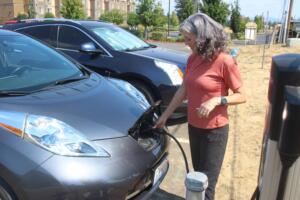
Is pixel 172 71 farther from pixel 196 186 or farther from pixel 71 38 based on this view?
pixel 196 186

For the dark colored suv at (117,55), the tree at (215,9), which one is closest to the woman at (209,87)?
the dark colored suv at (117,55)

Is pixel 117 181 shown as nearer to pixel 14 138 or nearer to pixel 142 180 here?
pixel 142 180

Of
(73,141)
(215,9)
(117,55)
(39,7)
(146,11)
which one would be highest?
(39,7)

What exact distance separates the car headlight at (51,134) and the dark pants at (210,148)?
Answer: 0.72 metres

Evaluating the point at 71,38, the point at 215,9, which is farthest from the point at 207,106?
the point at 215,9

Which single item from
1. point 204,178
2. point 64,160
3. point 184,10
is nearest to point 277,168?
point 204,178

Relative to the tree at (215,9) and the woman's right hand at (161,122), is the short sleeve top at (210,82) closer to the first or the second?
the woman's right hand at (161,122)

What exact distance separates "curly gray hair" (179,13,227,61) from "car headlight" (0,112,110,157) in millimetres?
944

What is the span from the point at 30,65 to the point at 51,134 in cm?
129

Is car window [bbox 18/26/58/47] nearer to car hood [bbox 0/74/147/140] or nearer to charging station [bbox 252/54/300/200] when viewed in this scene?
car hood [bbox 0/74/147/140]

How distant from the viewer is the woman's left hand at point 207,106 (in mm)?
2438

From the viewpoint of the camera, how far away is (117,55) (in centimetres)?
522

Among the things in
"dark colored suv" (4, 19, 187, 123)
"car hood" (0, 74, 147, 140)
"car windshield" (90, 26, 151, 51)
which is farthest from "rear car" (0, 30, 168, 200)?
"car windshield" (90, 26, 151, 51)

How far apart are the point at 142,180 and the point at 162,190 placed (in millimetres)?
920
